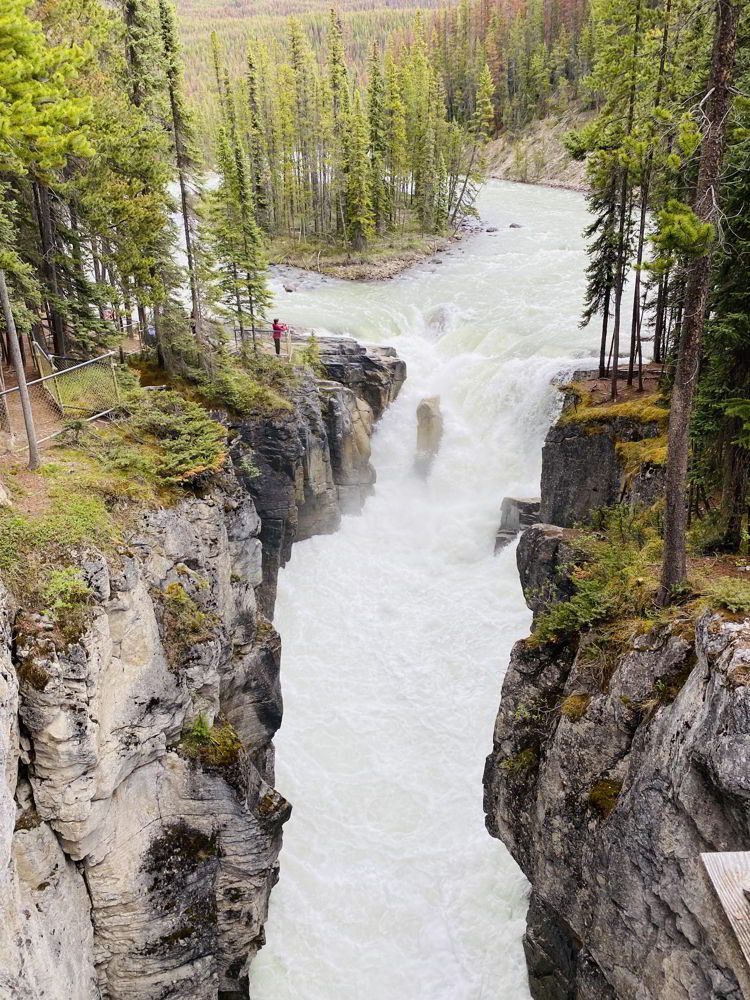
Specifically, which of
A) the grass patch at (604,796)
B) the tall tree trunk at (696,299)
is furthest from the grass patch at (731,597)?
the grass patch at (604,796)

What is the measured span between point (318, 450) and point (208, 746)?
54.9 ft

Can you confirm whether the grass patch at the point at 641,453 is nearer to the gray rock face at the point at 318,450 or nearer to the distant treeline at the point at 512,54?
the gray rock face at the point at 318,450

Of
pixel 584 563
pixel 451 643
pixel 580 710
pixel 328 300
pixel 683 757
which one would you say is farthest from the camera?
pixel 328 300

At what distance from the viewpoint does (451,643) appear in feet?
79.4

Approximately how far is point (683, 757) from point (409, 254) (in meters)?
51.7

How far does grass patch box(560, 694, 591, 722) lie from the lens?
41.2 feet

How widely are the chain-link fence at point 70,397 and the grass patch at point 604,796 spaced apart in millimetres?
15421

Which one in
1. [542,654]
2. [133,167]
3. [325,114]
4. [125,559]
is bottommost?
[542,654]

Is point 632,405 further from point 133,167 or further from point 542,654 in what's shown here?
point 133,167

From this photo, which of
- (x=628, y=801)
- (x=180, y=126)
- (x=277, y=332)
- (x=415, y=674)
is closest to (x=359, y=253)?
(x=277, y=332)

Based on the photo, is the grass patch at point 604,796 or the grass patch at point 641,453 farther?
the grass patch at point 641,453

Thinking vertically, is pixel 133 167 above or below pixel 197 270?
above

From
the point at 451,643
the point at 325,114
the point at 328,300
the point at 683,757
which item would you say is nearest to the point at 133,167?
the point at 451,643

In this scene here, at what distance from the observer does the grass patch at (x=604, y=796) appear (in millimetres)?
11531
